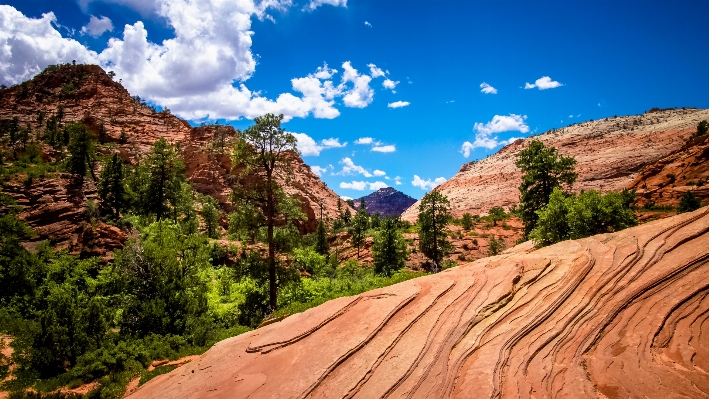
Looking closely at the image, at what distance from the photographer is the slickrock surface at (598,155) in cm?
9381

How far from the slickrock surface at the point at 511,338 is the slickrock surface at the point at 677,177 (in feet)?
109

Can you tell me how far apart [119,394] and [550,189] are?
2788cm

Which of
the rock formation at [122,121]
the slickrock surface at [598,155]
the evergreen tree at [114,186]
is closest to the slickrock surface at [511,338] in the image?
the evergreen tree at [114,186]

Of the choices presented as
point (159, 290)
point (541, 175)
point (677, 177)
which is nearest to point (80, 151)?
point (159, 290)

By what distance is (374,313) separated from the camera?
7844 millimetres

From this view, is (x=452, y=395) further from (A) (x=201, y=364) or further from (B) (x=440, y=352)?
(A) (x=201, y=364)

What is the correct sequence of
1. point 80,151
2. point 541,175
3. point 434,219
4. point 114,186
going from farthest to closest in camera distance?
point 80,151 < point 114,186 < point 434,219 < point 541,175

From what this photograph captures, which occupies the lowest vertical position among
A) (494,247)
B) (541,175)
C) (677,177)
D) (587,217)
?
(494,247)

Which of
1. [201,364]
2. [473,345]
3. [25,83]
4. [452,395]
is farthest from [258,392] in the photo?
[25,83]

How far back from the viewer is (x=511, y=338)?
19.9 ft

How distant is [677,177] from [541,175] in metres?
26.3

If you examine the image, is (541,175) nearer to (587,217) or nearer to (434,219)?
(587,217)

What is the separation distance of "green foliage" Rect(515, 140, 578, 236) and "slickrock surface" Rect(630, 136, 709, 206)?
15.6 meters

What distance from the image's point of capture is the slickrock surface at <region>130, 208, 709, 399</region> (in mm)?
5047
